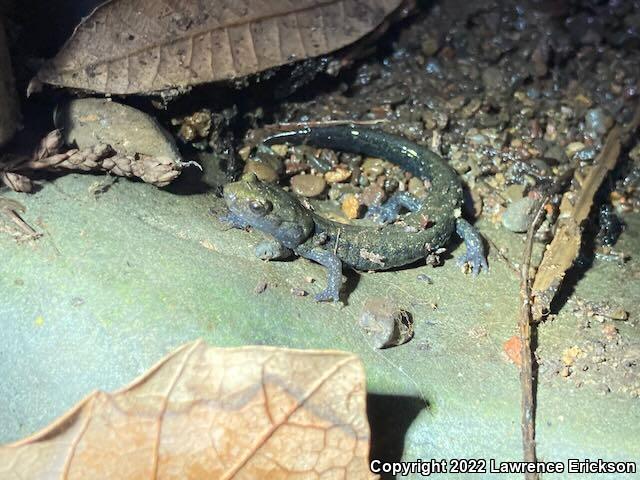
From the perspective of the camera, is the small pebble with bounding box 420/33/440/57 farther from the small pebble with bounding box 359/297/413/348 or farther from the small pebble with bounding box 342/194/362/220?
the small pebble with bounding box 359/297/413/348

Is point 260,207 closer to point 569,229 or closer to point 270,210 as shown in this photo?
point 270,210

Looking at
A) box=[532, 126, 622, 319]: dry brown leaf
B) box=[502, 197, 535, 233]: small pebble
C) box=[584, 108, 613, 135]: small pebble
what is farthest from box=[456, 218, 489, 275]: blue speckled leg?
box=[584, 108, 613, 135]: small pebble

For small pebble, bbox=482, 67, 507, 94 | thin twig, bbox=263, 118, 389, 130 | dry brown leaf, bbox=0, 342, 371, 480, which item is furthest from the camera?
small pebble, bbox=482, 67, 507, 94

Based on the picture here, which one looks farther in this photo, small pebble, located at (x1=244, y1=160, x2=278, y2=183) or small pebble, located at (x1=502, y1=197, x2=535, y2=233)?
small pebble, located at (x1=244, y1=160, x2=278, y2=183)

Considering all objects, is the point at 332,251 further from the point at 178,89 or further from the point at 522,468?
the point at 522,468

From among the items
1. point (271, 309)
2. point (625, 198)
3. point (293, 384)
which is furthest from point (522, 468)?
point (625, 198)

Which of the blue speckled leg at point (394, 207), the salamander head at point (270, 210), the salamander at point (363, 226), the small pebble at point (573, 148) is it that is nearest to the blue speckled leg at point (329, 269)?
the salamander at point (363, 226)

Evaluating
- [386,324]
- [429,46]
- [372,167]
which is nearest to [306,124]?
[372,167]
